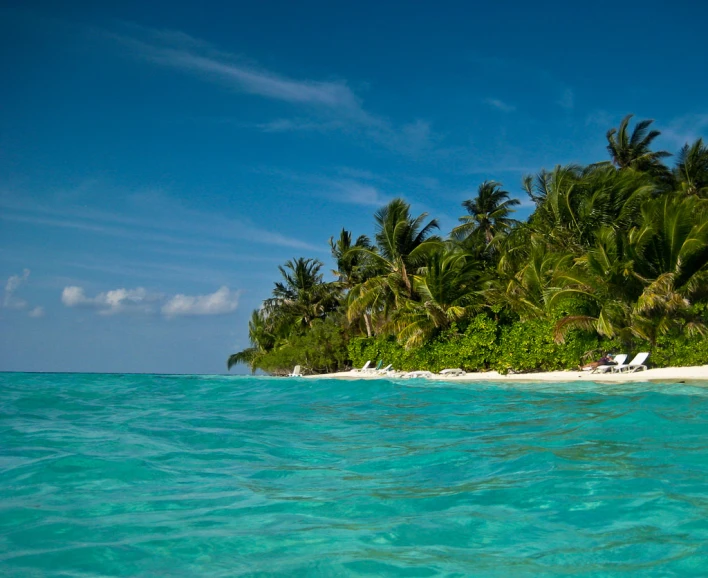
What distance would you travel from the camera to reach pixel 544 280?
20.7 m

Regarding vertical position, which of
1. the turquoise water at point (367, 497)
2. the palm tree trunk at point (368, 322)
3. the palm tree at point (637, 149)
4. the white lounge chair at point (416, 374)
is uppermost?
the palm tree at point (637, 149)

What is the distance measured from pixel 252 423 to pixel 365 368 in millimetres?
18305

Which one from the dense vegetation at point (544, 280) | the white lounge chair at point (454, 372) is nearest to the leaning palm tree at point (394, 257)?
the dense vegetation at point (544, 280)

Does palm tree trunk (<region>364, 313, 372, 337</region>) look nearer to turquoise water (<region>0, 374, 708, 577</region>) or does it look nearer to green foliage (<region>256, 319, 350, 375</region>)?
green foliage (<region>256, 319, 350, 375</region>)

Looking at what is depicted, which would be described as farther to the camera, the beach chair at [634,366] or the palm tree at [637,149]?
the palm tree at [637,149]

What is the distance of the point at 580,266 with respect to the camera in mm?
18828

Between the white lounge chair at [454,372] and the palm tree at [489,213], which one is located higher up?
the palm tree at [489,213]

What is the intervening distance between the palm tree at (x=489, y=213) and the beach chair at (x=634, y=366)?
17.9 m

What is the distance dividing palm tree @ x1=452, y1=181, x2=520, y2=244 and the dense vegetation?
0.07 m

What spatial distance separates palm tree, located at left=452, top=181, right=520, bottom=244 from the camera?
34406 mm

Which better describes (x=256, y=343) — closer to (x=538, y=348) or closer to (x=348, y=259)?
(x=348, y=259)

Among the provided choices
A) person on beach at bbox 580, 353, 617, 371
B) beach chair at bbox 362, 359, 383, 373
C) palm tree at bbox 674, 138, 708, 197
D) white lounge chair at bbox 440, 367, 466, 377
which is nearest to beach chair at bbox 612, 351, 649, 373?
person on beach at bbox 580, 353, 617, 371

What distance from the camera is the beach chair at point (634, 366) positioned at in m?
16.7

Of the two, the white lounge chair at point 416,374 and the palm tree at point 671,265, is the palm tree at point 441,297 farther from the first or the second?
the palm tree at point 671,265
